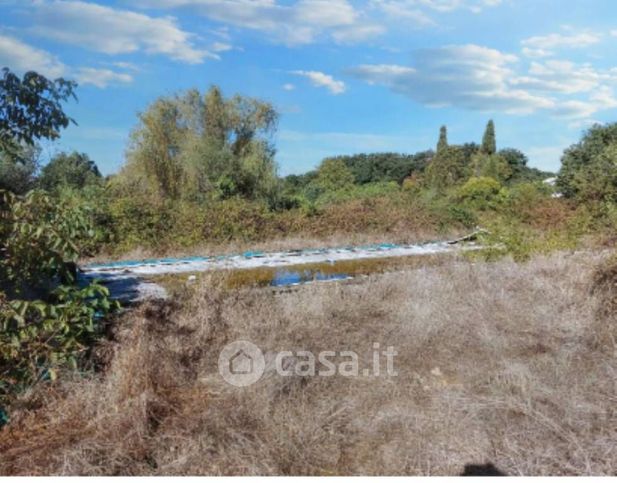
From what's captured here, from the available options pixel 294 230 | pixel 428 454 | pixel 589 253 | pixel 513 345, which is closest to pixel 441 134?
pixel 294 230

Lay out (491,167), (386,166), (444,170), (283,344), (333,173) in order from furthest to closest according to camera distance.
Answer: (386,166), (333,173), (444,170), (491,167), (283,344)

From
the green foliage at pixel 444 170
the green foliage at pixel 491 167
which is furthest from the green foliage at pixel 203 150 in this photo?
the green foliage at pixel 491 167

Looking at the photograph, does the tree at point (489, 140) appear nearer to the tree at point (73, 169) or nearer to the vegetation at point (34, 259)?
the tree at point (73, 169)

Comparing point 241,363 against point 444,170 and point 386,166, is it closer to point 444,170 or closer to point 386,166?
point 444,170

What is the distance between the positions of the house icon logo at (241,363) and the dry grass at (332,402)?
0.30 feet

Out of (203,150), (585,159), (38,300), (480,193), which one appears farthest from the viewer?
(585,159)

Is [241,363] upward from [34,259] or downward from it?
downward

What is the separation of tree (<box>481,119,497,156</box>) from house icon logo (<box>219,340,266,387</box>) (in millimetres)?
34670

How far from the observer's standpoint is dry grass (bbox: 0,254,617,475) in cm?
265

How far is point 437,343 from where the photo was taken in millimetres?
4500

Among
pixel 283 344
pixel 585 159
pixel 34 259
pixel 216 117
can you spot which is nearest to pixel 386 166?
pixel 585 159

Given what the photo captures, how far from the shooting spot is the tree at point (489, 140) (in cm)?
3488

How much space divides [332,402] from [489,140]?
116ft

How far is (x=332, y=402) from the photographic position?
3.33 meters
